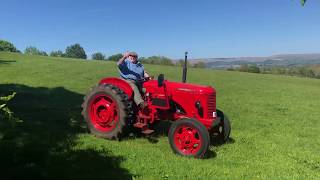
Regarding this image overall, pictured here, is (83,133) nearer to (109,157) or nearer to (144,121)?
(144,121)

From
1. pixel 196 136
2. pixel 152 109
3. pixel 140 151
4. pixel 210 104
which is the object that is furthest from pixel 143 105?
pixel 196 136

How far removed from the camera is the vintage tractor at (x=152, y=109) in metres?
9.62

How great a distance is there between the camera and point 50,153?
27.6ft

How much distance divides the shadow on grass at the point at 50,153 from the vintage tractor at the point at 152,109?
68 centimetres

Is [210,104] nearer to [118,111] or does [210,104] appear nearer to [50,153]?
[118,111]

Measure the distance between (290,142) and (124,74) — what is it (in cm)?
396

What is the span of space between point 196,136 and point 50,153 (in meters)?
2.55

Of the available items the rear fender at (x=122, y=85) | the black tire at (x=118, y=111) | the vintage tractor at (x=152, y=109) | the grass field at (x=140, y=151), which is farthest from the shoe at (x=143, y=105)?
the grass field at (x=140, y=151)

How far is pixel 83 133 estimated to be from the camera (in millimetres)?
10406

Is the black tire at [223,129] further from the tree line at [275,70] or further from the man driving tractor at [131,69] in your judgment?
the tree line at [275,70]

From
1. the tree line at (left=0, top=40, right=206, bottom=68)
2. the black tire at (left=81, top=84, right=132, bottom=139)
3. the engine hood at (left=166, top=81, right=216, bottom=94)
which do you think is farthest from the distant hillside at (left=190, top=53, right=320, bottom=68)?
the engine hood at (left=166, top=81, right=216, bottom=94)

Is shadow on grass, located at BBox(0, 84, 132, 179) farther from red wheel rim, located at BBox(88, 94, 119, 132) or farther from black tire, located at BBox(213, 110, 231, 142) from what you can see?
black tire, located at BBox(213, 110, 231, 142)

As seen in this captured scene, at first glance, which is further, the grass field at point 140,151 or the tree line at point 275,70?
the tree line at point 275,70

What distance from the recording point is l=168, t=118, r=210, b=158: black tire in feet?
28.3
